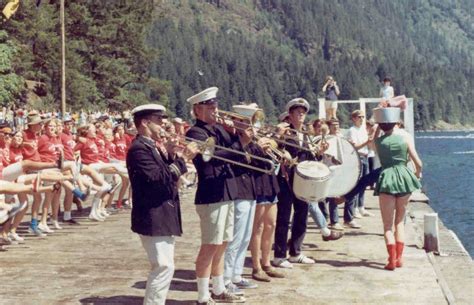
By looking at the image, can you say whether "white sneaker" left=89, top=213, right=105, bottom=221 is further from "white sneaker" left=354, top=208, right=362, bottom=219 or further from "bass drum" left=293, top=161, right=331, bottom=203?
"bass drum" left=293, top=161, right=331, bottom=203

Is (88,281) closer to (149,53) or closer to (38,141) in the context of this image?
(38,141)

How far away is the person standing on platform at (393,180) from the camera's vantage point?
9.92 m

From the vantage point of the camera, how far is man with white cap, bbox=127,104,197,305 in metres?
6.90

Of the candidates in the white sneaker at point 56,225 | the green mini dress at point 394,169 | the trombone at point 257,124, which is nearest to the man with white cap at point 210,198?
the trombone at point 257,124

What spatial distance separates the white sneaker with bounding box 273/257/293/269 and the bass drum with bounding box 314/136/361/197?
5.26 feet

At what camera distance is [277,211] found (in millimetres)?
9930

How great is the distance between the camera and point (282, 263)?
32.7ft

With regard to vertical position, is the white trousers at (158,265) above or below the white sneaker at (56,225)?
above

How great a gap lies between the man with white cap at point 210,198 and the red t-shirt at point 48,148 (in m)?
5.72

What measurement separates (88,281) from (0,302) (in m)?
1.25

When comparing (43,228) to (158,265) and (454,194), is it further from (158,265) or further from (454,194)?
(454,194)

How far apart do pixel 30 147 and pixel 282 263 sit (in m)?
4.68

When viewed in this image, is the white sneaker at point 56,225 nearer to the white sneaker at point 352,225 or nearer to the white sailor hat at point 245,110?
the white sneaker at point 352,225

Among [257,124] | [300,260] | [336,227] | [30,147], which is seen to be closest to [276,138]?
[257,124]
